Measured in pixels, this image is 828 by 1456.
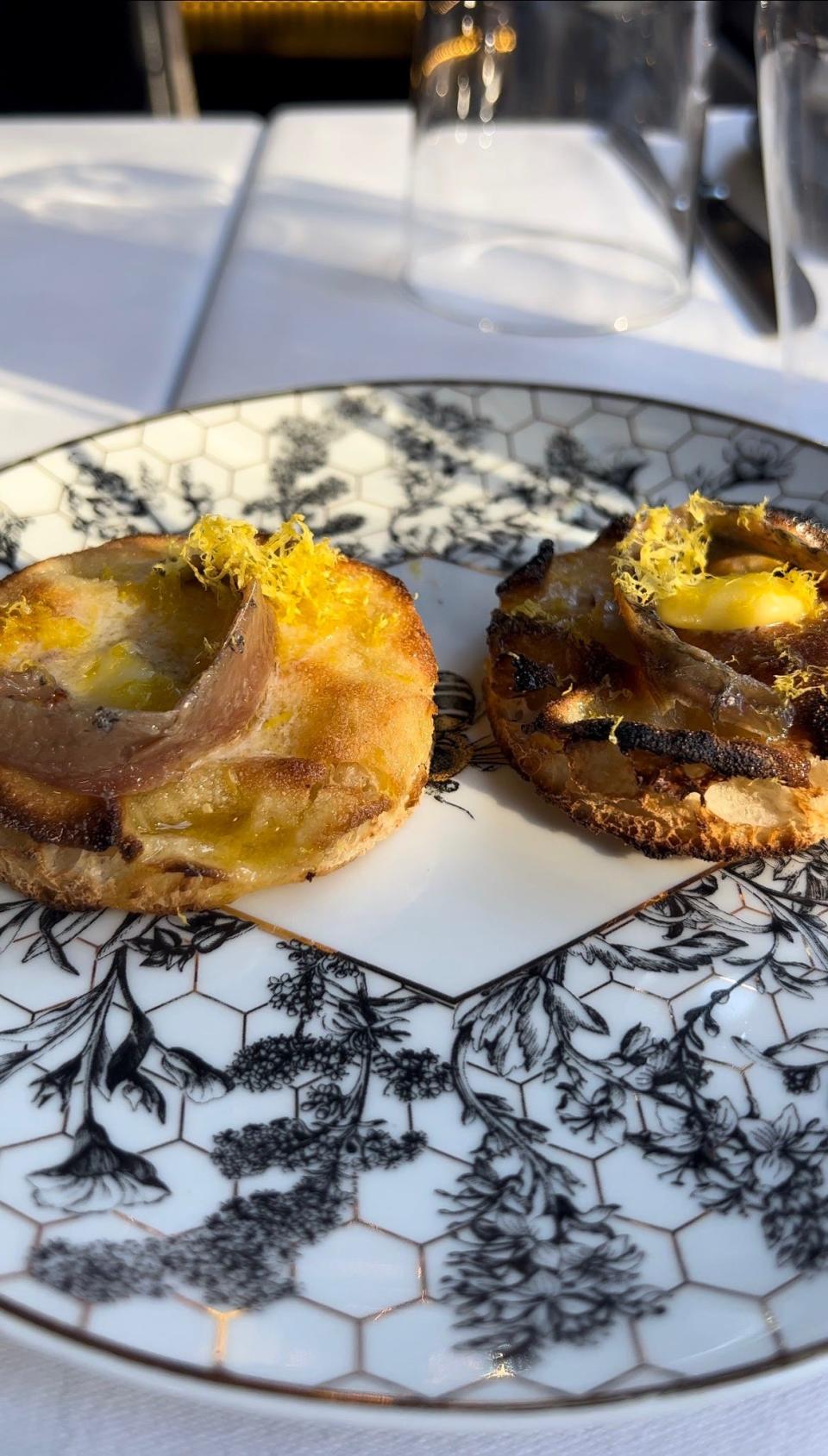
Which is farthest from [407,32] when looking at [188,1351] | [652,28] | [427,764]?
[188,1351]

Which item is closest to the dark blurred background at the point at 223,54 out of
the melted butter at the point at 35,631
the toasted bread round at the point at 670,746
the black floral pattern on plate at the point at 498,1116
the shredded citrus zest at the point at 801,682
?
the melted butter at the point at 35,631

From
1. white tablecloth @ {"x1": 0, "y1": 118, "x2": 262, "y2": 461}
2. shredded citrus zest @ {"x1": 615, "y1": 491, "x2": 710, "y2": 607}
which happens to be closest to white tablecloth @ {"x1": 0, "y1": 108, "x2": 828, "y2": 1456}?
white tablecloth @ {"x1": 0, "y1": 118, "x2": 262, "y2": 461}

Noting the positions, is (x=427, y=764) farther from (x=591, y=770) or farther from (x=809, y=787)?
(x=809, y=787)

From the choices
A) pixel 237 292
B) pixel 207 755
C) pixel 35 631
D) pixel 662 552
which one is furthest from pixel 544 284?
pixel 207 755

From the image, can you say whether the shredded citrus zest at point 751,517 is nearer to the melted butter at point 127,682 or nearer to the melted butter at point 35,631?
the melted butter at point 127,682

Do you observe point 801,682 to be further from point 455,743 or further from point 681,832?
point 455,743

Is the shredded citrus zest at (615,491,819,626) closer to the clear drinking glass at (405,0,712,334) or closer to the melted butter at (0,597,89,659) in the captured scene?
the melted butter at (0,597,89,659)
